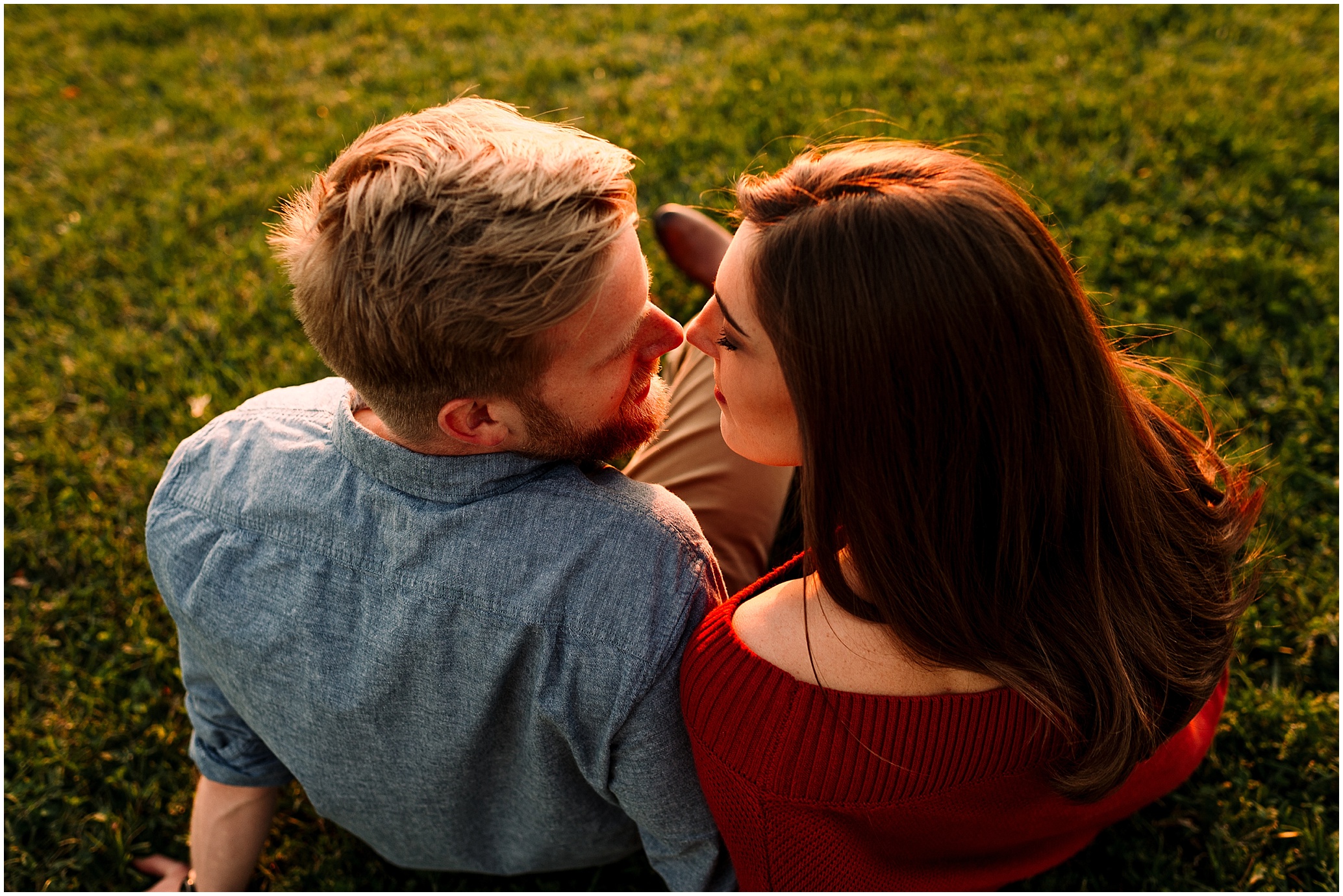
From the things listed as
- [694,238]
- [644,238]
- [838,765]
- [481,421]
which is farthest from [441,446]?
[644,238]

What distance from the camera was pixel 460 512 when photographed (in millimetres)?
1969

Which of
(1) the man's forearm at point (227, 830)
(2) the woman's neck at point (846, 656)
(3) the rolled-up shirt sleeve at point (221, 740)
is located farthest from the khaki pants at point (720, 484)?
(1) the man's forearm at point (227, 830)

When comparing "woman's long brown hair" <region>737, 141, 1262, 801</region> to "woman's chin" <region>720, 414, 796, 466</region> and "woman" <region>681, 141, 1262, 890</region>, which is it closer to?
"woman" <region>681, 141, 1262, 890</region>

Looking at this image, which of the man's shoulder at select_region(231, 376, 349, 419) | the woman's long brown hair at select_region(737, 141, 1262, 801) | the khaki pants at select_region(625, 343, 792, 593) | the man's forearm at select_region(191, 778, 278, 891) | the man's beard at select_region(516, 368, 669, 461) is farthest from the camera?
the khaki pants at select_region(625, 343, 792, 593)

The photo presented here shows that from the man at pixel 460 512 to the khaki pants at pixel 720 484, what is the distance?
0.64 meters

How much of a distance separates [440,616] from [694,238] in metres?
2.53

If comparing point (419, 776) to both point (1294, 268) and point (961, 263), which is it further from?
point (1294, 268)

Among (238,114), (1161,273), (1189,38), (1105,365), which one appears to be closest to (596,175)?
(1105,365)

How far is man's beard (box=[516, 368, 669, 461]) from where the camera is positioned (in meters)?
2.06

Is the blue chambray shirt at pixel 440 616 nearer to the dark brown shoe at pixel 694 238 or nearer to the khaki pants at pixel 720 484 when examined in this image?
the khaki pants at pixel 720 484

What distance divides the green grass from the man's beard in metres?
1.25

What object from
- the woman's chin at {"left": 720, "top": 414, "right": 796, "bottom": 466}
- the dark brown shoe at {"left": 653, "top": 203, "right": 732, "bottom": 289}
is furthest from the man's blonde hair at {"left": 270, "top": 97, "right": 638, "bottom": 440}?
the dark brown shoe at {"left": 653, "top": 203, "right": 732, "bottom": 289}

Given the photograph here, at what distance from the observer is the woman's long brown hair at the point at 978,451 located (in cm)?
169

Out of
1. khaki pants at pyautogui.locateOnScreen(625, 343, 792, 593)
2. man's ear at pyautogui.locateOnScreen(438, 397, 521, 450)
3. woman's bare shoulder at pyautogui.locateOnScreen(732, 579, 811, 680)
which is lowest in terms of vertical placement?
khaki pants at pyautogui.locateOnScreen(625, 343, 792, 593)
